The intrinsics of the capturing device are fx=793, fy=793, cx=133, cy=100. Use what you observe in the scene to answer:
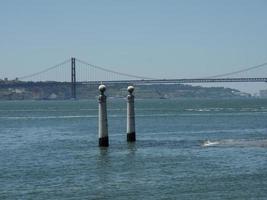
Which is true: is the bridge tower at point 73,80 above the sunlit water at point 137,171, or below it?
above

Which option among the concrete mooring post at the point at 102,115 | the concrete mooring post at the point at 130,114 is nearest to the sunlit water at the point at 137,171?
the concrete mooring post at the point at 130,114

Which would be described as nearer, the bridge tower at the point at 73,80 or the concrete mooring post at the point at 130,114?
the concrete mooring post at the point at 130,114

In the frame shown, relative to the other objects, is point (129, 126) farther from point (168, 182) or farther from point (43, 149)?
point (168, 182)

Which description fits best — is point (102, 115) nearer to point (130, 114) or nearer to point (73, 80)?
point (130, 114)

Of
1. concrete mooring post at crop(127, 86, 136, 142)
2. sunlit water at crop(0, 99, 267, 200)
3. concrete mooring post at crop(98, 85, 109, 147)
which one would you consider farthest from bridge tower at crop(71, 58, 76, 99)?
concrete mooring post at crop(98, 85, 109, 147)

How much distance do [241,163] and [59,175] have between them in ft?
23.0

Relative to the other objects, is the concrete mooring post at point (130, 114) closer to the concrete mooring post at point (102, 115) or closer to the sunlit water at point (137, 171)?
the sunlit water at point (137, 171)

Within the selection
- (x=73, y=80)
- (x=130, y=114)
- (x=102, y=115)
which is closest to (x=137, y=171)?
(x=102, y=115)

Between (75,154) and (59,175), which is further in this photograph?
(75,154)

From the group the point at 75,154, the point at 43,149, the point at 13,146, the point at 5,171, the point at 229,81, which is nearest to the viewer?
the point at 5,171

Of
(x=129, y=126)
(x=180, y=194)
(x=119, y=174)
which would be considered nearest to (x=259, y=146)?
(x=129, y=126)

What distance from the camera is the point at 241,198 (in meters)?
22.3

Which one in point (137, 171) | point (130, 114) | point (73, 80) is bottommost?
point (137, 171)

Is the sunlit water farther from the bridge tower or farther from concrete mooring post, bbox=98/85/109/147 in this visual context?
the bridge tower
